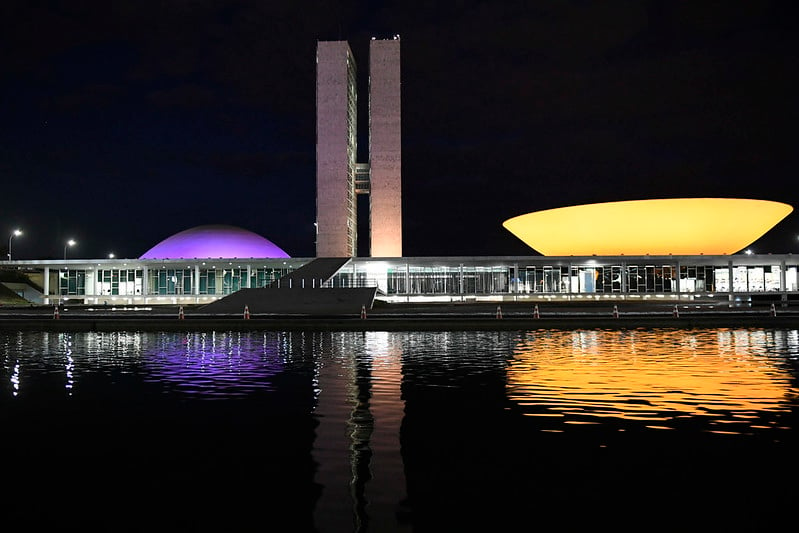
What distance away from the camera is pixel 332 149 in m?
81.6

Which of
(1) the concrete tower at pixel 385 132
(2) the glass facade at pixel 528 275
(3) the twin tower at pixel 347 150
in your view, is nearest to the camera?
(2) the glass facade at pixel 528 275

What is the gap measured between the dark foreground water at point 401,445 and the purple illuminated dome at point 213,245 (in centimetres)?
5921

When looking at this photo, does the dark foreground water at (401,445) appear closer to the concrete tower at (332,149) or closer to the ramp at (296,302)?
the ramp at (296,302)

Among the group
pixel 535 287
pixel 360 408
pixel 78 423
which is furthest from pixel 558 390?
pixel 535 287

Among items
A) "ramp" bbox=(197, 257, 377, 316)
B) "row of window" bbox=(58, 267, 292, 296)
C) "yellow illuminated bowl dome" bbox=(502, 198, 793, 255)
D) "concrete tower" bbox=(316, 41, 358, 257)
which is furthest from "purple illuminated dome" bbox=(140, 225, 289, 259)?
"ramp" bbox=(197, 257, 377, 316)

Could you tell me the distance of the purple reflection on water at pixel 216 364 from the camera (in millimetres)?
12797

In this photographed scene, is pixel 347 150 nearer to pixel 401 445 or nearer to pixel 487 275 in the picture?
pixel 487 275

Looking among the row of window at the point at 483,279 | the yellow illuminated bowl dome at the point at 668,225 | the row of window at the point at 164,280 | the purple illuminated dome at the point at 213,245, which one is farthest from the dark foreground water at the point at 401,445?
the purple illuminated dome at the point at 213,245

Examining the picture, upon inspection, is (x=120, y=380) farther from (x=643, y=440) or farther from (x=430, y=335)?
(x=430, y=335)

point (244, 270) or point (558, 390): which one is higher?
point (244, 270)

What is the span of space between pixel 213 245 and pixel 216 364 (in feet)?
202

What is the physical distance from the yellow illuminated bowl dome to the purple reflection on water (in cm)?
4180

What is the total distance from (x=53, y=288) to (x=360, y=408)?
61.1m

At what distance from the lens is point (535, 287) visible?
5975cm
